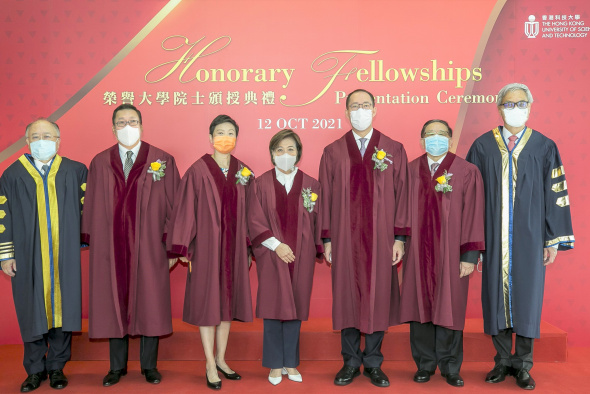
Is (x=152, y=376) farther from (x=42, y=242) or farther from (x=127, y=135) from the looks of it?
(x=127, y=135)

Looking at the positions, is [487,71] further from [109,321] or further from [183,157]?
[109,321]

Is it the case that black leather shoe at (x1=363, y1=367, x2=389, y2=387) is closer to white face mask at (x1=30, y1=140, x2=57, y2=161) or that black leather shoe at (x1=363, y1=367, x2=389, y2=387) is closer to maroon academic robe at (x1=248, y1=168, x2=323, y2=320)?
Result: maroon academic robe at (x1=248, y1=168, x2=323, y2=320)

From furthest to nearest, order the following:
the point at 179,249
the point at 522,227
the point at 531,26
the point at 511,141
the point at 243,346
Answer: the point at 531,26 < the point at 243,346 < the point at 511,141 < the point at 522,227 < the point at 179,249

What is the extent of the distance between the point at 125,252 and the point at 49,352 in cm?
93

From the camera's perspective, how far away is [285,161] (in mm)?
3607

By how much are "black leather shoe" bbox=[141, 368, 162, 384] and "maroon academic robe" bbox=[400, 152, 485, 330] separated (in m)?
1.79

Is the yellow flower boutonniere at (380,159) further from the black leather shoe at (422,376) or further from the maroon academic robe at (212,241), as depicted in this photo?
the black leather shoe at (422,376)

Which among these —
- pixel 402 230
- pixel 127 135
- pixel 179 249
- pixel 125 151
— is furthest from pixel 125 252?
pixel 402 230

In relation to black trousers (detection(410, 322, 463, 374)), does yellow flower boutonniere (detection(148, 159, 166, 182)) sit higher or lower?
higher

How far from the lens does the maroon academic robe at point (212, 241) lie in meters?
3.54

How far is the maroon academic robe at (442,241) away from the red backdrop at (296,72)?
3.59ft

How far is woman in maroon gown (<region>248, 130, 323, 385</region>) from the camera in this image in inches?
140

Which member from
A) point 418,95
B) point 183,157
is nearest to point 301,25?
point 418,95

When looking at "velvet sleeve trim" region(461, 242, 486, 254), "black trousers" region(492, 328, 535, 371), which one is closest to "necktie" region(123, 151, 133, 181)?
"velvet sleeve trim" region(461, 242, 486, 254)
